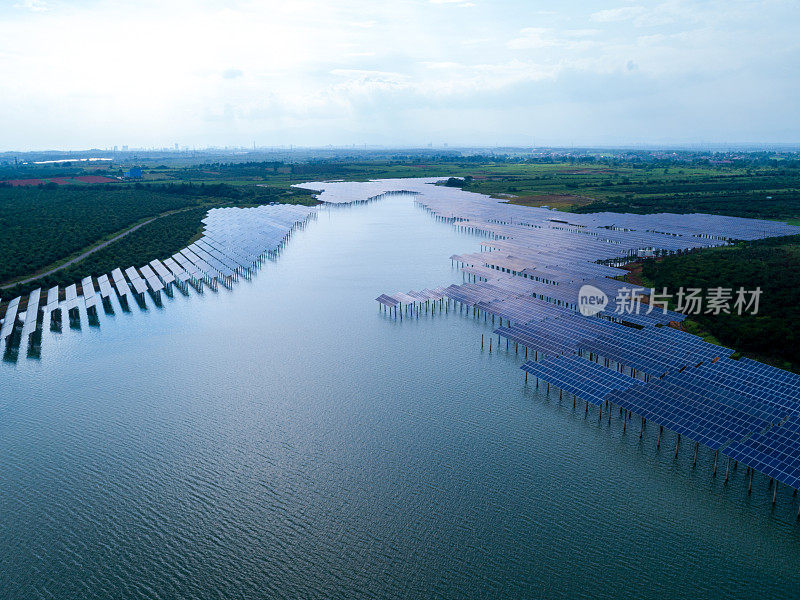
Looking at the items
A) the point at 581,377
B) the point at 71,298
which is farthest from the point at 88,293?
the point at 581,377

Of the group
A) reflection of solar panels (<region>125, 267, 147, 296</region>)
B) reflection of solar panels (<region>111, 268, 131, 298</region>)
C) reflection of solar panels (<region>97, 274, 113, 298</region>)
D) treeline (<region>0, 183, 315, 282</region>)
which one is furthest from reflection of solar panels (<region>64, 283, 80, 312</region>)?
treeline (<region>0, 183, 315, 282</region>)

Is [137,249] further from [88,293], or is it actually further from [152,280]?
[88,293]

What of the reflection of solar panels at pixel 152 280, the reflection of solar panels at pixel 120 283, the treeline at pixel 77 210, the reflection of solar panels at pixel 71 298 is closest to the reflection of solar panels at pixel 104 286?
the reflection of solar panels at pixel 120 283

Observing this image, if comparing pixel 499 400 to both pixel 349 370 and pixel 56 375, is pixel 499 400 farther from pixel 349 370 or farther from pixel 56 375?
pixel 56 375

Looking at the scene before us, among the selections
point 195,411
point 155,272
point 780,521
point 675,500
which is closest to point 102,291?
point 155,272

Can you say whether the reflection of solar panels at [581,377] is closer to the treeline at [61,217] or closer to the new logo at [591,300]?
the new logo at [591,300]
